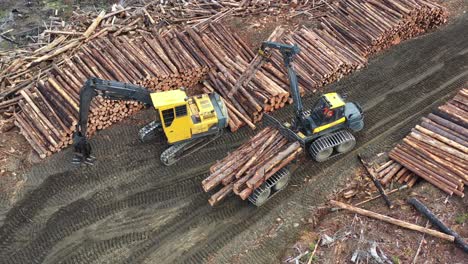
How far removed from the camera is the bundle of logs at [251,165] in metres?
16.4

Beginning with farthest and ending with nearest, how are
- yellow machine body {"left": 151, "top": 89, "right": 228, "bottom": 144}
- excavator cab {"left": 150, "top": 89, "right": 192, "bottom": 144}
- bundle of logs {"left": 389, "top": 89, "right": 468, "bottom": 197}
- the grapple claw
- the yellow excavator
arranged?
the grapple claw
yellow machine body {"left": 151, "top": 89, "right": 228, "bottom": 144}
excavator cab {"left": 150, "top": 89, "right": 192, "bottom": 144}
the yellow excavator
bundle of logs {"left": 389, "top": 89, "right": 468, "bottom": 197}

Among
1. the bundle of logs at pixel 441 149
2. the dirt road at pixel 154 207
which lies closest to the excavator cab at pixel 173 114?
the dirt road at pixel 154 207

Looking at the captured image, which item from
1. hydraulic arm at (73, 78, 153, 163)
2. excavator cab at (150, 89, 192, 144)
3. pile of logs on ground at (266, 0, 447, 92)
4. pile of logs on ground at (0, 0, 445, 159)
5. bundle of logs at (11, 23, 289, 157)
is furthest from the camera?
pile of logs on ground at (266, 0, 447, 92)

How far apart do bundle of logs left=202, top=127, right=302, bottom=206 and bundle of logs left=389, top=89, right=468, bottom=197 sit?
4.73m

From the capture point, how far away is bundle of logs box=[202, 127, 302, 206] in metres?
16.4

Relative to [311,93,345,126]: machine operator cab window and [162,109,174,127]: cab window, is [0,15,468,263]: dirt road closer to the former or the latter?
[311,93,345,126]: machine operator cab window

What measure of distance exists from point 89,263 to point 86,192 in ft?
11.0

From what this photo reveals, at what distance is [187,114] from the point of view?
58.2 ft

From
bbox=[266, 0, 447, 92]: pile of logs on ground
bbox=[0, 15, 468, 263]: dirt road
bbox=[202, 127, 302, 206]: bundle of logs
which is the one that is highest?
bbox=[266, 0, 447, 92]: pile of logs on ground

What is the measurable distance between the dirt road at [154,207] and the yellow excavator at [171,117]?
58 centimetres

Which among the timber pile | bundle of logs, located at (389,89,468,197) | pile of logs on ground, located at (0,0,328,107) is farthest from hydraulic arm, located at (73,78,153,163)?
bundle of logs, located at (389,89,468,197)

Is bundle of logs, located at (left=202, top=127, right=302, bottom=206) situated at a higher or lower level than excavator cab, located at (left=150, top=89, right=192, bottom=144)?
lower

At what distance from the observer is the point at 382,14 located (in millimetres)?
24234

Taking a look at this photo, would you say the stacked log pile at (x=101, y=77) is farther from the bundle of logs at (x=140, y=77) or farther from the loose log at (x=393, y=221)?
the loose log at (x=393, y=221)
